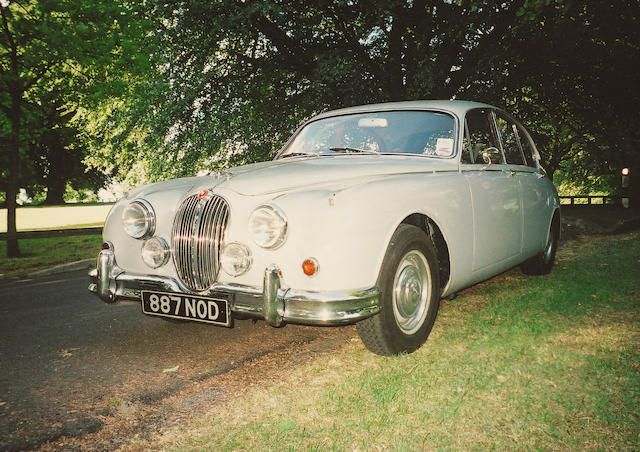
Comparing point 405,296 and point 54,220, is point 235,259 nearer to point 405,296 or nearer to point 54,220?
point 405,296

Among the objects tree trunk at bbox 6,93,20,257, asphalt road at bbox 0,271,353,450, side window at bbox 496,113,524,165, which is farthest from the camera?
tree trunk at bbox 6,93,20,257

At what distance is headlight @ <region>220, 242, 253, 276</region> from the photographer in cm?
294

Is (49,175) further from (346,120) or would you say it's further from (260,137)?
(346,120)

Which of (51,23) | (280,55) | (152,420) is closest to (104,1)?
(51,23)

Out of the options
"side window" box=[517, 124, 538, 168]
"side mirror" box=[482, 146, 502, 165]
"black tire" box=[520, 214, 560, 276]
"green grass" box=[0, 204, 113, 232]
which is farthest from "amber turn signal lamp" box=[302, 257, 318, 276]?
"green grass" box=[0, 204, 113, 232]

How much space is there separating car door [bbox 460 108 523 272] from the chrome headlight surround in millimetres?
2316

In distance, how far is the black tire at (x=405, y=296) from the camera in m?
3.03

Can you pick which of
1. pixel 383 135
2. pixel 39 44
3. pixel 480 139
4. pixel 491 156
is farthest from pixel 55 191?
pixel 491 156

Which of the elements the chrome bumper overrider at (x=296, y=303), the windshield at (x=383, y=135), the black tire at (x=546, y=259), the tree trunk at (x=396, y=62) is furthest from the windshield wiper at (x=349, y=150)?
the tree trunk at (x=396, y=62)

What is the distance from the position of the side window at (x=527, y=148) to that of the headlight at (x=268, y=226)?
3.40 meters

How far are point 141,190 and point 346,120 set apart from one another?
193 centimetres

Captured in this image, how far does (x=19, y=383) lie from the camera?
3.00m

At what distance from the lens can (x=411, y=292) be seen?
3.30 m

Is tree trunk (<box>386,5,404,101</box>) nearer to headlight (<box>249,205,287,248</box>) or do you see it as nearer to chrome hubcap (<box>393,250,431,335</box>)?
chrome hubcap (<box>393,250,431,335</box>)
